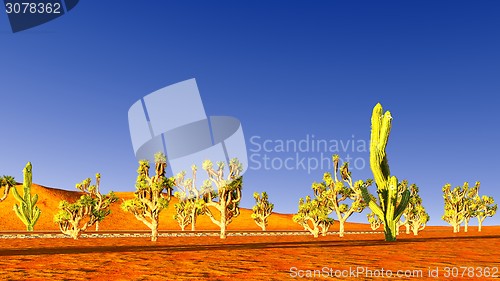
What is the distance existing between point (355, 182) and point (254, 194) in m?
28.8

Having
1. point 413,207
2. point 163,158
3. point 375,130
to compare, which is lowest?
point 413,207

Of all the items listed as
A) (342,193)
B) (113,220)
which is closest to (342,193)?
(342,193)

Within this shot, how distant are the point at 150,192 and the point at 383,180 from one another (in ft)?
56.8

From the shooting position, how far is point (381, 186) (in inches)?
1266

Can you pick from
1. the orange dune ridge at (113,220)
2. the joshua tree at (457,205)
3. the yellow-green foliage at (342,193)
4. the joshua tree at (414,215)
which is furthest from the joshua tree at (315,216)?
the orange dune ridge at (113,220)

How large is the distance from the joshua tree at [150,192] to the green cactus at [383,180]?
48.8ft

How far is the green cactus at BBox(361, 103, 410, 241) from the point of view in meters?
31.9

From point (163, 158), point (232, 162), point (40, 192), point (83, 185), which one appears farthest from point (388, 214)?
point (40, 192)

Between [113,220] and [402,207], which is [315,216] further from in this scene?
[113,220]

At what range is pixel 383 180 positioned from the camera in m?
32.2

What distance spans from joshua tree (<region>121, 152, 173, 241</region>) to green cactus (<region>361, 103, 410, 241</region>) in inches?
585

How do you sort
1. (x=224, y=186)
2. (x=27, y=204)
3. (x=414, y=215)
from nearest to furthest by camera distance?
(x=224, y=186)
(x=27, y=204)
(x=414, y=215)

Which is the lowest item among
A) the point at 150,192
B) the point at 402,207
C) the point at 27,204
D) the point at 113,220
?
the point at 113,220

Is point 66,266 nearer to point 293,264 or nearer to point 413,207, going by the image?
point 293,264
